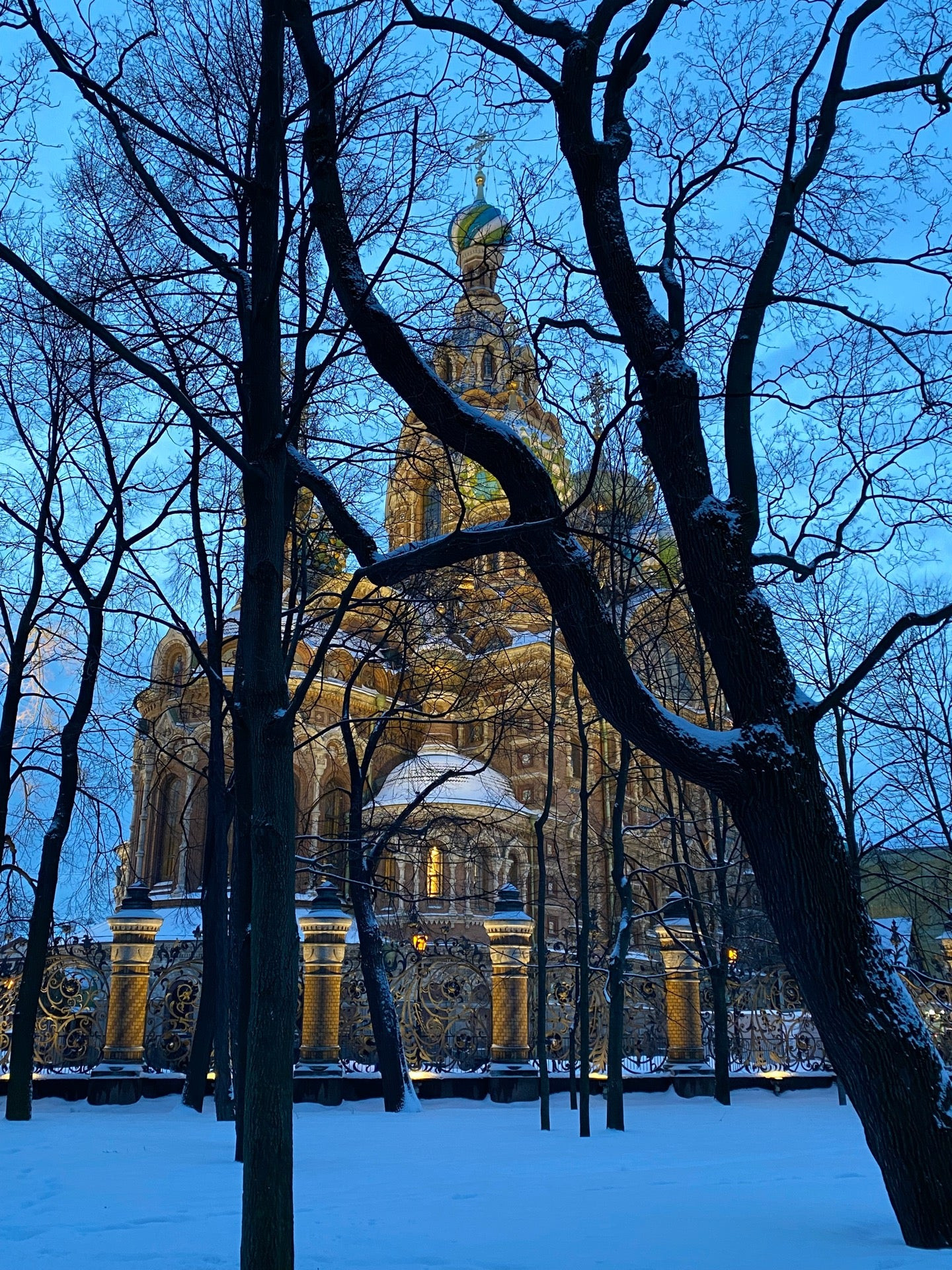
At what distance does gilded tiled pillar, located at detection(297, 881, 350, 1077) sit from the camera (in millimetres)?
15148

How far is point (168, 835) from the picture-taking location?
101 ft

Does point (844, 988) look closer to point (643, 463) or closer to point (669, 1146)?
point (669, 1146)

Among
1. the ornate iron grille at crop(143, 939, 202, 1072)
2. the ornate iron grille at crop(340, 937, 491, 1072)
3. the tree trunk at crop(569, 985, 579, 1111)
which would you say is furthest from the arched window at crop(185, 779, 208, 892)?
the tree trunk at crop(569, 985, 579, 1111)

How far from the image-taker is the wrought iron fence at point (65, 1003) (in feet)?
50.1

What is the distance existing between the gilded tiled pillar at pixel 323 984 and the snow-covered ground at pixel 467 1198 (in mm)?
2949

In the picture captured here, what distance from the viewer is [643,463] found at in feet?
43.0

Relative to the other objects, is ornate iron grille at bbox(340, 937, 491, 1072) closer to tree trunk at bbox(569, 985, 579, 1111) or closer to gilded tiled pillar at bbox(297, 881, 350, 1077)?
gilded tiled pillar at bbox(297, 881, 350, 1077)

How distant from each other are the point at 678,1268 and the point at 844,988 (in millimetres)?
1423

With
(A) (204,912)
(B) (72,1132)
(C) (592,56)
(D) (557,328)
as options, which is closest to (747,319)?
(D) (557,328)

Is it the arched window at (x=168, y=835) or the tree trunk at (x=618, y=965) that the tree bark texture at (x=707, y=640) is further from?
the arched window at (x=168, y=835)

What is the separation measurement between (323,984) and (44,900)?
430 centimetres

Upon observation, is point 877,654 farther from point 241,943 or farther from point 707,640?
point 241,943

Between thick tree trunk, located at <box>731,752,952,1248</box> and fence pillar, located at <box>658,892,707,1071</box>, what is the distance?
1161 cm

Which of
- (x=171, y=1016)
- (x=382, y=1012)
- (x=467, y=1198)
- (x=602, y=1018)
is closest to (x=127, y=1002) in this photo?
(x=171, y=1016)
